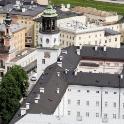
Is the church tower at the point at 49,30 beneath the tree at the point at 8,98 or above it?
above

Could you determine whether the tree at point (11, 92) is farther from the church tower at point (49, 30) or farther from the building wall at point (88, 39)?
the building wall at point (88, 39)

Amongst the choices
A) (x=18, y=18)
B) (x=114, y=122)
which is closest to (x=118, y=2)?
(x=18, y=18)

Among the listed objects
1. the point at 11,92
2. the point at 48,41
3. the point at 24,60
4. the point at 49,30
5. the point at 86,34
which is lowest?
the point at 24,60

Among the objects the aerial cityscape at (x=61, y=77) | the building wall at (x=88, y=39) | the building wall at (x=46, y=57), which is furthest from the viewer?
the building wall at (x=88, y=39)

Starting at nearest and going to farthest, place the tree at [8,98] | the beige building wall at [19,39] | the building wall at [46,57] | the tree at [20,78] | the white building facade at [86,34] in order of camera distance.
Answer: the tree at [8,98], the tree at [20,78], the building wall at [46,57], the beige building wall at [19,39], the white building facade at [86,34]

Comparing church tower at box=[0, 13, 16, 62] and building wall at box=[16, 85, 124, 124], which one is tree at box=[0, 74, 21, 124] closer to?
building wall at box=[16, 85, 124, 124]

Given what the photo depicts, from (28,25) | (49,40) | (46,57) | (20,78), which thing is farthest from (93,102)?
(28,25)

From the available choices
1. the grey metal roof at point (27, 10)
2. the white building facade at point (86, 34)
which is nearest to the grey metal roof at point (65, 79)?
the white building facade at point (86, 34)

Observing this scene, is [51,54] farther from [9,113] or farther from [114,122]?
[114,122]

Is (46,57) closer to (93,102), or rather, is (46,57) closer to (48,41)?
(48,41)
